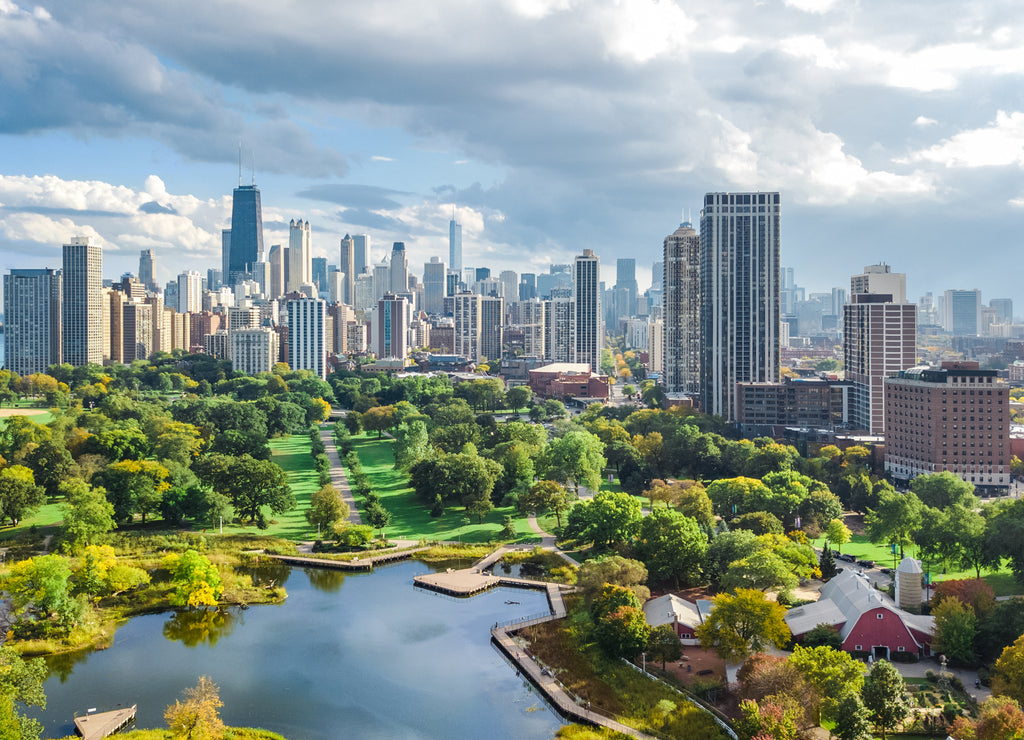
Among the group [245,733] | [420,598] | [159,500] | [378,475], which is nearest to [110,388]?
[378,475]

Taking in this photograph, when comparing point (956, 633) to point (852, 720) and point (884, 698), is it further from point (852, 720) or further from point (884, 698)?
point (852, 720)

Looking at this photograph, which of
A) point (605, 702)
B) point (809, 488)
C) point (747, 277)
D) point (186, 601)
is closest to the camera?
point (605, 702)

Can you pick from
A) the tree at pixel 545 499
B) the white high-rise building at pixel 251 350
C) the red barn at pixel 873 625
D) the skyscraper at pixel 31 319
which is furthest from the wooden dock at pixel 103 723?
the skyscraper at pixel 31 319

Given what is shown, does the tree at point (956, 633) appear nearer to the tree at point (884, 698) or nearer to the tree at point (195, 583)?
the tree at point (884, 698)

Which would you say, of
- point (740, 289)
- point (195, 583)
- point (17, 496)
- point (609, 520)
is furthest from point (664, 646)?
point (740, 289)

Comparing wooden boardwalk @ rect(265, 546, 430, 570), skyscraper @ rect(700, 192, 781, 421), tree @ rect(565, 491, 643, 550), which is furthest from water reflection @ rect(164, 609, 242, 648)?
skyscraper @ rect(700, 192, 781, 421)

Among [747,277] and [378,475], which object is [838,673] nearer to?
[378,475]
